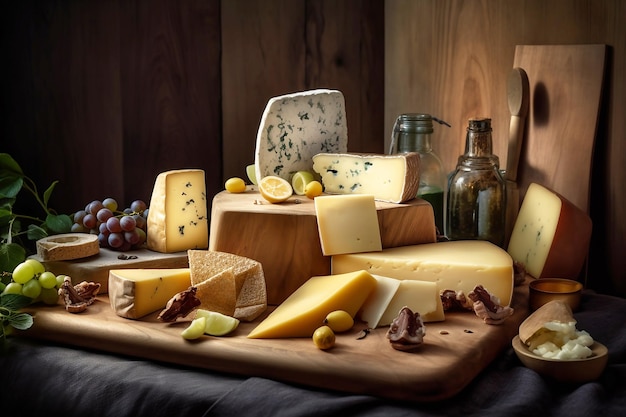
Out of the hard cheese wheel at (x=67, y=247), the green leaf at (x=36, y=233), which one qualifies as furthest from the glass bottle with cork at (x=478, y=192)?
the green leaf at (x=36, y=233)

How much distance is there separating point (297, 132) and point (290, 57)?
62 centimetres

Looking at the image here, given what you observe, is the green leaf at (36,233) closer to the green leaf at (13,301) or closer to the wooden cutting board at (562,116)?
the green leaf at (13,301)

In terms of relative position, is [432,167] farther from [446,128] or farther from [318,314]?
[318,314]

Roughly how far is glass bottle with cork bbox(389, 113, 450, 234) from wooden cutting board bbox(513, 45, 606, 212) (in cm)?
22

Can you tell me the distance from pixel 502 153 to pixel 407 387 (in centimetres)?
112

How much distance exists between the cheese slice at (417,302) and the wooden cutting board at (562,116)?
609 mm

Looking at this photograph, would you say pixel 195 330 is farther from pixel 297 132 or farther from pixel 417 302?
pixel 297 132

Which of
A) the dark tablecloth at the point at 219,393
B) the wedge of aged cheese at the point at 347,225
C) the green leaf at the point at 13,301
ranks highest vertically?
the wedge of aged cheese at the point at 347,225

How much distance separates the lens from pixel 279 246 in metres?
1.89

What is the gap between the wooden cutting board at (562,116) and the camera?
6.82ft

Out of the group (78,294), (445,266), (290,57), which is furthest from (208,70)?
(445,266)

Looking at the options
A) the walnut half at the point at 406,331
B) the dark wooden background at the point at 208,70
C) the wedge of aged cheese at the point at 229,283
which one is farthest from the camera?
the dark wooden background at the point at 208,70

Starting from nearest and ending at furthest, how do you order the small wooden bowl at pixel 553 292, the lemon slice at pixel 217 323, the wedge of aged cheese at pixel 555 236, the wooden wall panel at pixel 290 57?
the lemon slice at pixel 217 323 → the small wooden bowl at pixel 553 292 → the wedge of aged cheese at pixel 555 236 → the wooden wall panel at pixel 290 57

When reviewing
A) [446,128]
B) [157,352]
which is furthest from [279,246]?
[446,128]
